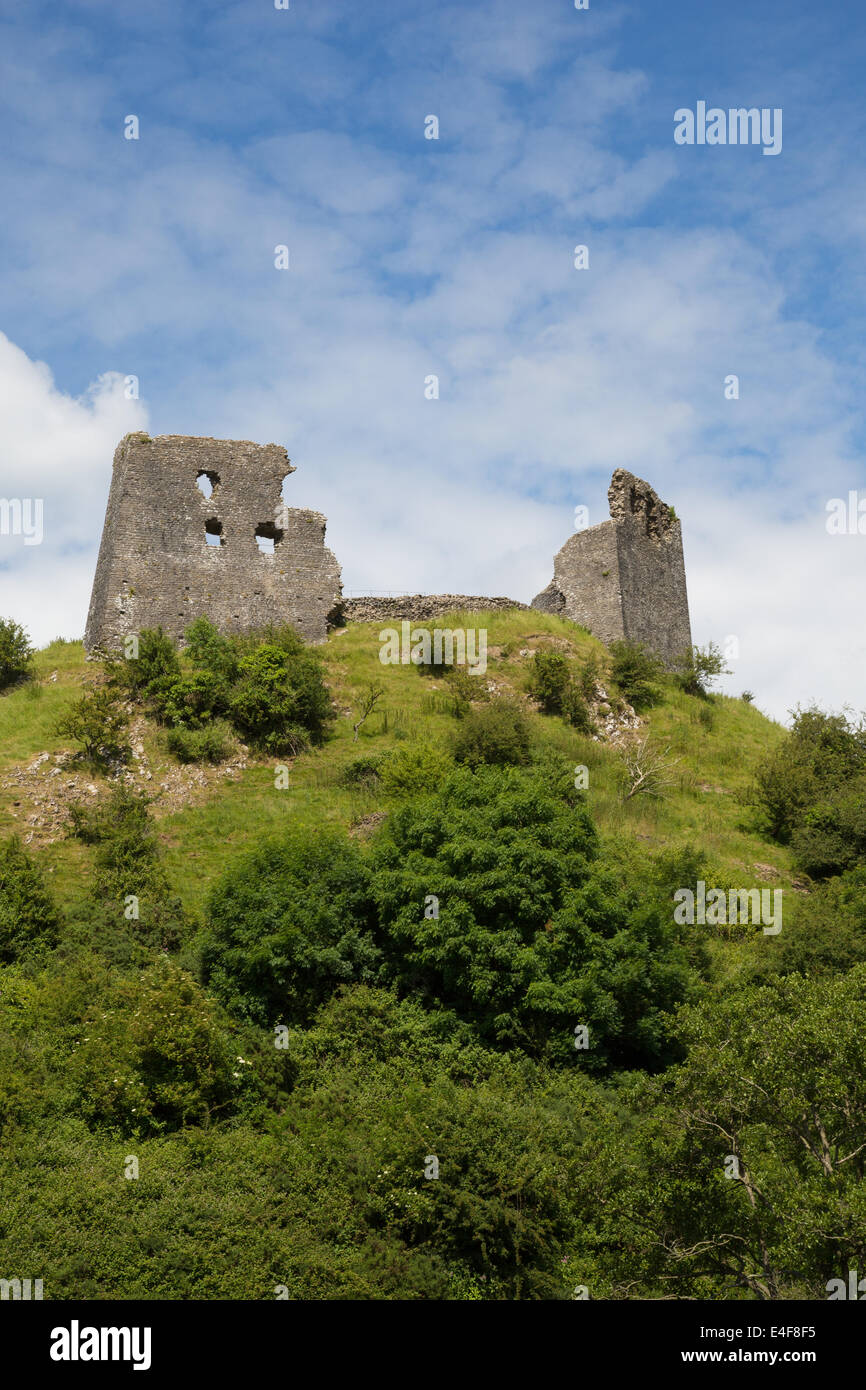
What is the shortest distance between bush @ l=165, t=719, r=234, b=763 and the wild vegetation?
8 cm

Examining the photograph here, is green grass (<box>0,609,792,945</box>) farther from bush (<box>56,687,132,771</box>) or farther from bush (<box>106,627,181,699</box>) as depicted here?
bush (<box>106,627,181,699</box>)

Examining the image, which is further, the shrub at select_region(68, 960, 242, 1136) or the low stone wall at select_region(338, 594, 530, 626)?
the low stone wall at select_region(338, 594, 530, 626)

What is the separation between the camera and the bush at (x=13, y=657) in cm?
3192

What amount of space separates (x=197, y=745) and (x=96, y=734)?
2561mm

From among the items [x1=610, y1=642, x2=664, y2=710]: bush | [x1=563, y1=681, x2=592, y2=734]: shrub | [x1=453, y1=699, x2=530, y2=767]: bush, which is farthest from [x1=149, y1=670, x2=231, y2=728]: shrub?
[x1=610, y1=642, x2=664, y2=710]: bush

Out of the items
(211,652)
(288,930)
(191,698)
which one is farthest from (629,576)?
(288,930)

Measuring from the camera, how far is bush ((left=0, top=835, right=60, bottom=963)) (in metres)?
20.9

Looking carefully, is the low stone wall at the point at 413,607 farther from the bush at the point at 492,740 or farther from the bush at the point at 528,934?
the bush at the point at 528,934

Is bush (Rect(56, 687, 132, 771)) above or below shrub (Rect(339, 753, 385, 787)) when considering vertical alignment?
above

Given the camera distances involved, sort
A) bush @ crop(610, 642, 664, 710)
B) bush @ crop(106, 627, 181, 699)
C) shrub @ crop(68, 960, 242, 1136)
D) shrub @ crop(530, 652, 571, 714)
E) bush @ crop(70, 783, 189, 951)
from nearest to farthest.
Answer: shrub @ crop(68, 960, 242, 1136) → bush @ crop(70, 783, 189, 951) → bush @ crop(106, 627, 181, 699) → shrub @ crop(530, 652, 571, 714) → bush @ crop(610, 642, 664, 710)

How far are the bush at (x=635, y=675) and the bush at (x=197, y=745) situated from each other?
13.5 meters

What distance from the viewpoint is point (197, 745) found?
95.0ft
